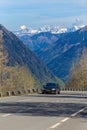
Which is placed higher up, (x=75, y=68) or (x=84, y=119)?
(x=75, y=68)

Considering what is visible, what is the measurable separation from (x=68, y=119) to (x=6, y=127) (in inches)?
199

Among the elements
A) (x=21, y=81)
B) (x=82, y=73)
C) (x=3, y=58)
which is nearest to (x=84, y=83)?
(x=82, y=73)

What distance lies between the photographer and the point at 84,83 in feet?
569

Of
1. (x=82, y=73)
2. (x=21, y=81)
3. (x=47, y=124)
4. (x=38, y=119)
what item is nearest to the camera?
(x=47, y=124)

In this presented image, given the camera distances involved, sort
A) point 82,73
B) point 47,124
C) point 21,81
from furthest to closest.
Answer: point 82,73
point 21,81
point 47,124

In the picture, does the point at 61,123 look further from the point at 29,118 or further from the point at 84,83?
the point at 84,83

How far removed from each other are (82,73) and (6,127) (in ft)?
Result: 527

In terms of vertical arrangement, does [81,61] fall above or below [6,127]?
above

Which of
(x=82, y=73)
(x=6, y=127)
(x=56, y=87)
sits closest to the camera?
(x=6, y=127)

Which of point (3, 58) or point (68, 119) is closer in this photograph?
point (68, 119)

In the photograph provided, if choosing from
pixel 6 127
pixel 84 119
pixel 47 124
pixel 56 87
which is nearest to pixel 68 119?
pixel 84 119

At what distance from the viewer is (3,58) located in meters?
104

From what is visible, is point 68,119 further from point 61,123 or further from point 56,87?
point 56,87

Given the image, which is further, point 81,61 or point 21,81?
point 81,61
